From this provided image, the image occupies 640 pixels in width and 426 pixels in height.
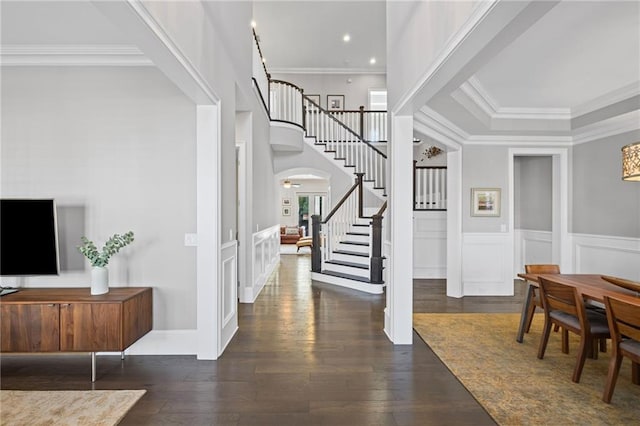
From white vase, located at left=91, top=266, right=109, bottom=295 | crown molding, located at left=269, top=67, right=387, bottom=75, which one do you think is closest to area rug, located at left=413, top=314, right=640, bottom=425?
white vase, located at left=91, top=266, right=109, bottom=295

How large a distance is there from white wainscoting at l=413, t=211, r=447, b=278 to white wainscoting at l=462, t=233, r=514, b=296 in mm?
1164

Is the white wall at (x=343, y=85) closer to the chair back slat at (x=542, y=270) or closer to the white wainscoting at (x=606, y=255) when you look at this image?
the white wainscoting at (x=606, y=255)

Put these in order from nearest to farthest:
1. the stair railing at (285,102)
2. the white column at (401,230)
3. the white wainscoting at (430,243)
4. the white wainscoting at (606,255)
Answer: the white column at (401,230)
the white wainscoting at (606,255)
the white wainscoting at (430,243)
the stair railing at (285,102)

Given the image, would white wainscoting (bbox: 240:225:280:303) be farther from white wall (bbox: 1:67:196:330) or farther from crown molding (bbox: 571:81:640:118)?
crown molding (bbox: 571:81:640:118)

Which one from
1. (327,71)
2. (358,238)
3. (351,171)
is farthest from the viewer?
(327,71)

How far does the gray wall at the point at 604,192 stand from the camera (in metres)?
4.79

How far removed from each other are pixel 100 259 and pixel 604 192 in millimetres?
6792

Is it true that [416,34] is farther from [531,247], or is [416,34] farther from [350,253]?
[531,247]

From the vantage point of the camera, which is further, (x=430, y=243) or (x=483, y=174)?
(x=430, y=243)

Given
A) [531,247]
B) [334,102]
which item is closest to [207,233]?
[531,247]

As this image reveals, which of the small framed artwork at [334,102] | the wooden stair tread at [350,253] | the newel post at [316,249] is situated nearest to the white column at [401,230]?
the wooden stair tread at [350,253]

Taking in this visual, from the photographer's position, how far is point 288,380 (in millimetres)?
2713

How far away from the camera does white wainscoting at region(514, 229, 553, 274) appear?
6.47 m

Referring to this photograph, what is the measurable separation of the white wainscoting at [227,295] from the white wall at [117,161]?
0.28m
